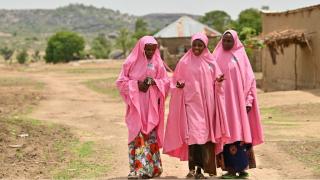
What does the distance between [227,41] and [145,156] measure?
163cm

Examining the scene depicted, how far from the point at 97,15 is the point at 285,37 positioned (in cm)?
15060

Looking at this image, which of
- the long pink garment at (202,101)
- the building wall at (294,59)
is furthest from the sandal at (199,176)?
the building wall at (294,59)

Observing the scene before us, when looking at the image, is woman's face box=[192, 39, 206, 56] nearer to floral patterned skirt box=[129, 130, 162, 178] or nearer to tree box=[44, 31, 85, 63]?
floral patterned skirt box=[129, 130, 162, 178]

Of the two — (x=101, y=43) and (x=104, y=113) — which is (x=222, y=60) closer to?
(x=104, y=113)

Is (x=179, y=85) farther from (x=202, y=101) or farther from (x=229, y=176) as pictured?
(x=229, y=176)

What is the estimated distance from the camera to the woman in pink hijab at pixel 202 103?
7.18 m

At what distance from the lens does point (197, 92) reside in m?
7.18

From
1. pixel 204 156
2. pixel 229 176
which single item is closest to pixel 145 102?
pixel 204 156

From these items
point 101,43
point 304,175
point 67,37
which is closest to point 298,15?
point 304,175

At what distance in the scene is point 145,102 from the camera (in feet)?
24.7

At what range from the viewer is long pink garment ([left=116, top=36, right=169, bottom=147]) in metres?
7.48

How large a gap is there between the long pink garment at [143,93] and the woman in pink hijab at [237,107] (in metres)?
0.72

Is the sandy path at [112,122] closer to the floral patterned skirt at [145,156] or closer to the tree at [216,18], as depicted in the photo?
the floral patterned skirt at [145,156]

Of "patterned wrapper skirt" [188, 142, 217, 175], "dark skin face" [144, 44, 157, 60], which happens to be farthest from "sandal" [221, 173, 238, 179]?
"dark skin face" [144, 44, 157, 60]
